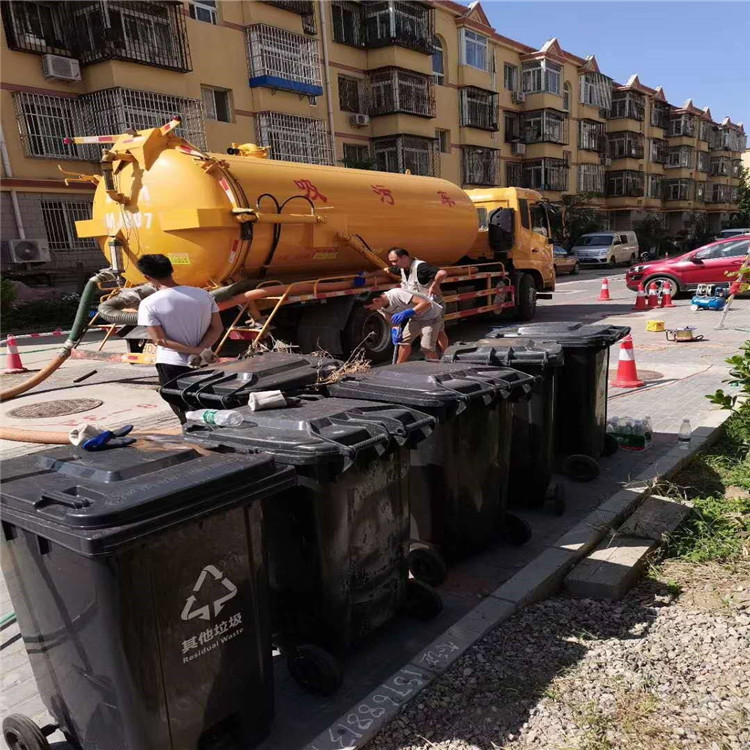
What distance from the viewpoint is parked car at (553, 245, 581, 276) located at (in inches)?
1150

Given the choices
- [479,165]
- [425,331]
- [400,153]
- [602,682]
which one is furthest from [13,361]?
[479,165]

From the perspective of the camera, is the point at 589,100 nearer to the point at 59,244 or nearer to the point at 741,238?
the point at 741,238

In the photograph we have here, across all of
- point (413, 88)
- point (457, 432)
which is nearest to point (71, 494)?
point (457, 432)

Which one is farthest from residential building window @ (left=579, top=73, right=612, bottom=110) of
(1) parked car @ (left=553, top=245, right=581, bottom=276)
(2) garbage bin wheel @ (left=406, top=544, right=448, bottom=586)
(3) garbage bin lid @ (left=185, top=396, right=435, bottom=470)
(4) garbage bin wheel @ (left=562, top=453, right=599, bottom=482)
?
(3) garbage bin lid @ (left=185, top=396, right=435, bottom=470)

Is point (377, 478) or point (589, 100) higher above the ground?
point (589, 100)

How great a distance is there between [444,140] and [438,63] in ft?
11.7

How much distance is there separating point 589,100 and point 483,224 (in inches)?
1391

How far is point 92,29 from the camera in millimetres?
18219

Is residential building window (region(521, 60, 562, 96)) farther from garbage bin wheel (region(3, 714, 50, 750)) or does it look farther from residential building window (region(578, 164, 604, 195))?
garbage bin wheel (region(3, 714, 50, 750))

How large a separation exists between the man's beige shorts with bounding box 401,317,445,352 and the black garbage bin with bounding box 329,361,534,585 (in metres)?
3.34

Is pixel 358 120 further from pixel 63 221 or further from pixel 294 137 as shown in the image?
pixel 63 221

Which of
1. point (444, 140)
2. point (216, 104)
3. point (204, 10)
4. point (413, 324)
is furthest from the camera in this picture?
point (444, 140)

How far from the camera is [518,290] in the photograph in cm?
1421

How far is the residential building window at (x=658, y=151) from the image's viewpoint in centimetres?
5241
